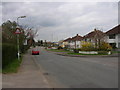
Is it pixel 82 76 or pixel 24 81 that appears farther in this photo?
pixel 82 76

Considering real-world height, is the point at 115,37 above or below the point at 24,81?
above

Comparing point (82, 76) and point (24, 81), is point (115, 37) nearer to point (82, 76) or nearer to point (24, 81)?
point (82, 76)

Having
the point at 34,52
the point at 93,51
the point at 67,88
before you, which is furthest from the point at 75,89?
the point at 34,52

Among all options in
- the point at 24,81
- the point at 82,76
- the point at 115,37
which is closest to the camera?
the point at 24,81

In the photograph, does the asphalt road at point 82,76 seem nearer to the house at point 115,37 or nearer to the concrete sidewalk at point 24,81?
the concrete sidewalk at point 24,81

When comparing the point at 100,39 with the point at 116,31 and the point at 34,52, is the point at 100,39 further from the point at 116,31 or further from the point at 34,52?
the point at 34,52

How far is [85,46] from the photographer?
100ft

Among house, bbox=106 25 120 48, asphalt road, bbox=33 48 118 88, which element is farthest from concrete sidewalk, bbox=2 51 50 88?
house, bbox=106 25 120 48

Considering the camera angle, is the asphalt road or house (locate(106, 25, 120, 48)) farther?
house (locate(106, 25, 120, 48))

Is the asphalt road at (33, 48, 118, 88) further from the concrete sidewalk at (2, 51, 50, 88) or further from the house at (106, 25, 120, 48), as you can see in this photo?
the house at (106, 25, 120, 48)

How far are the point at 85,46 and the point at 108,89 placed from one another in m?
25.0

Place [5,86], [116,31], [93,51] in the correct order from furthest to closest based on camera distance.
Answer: [116,31], [93,51], [5,86]

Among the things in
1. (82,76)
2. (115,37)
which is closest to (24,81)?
(82,76)

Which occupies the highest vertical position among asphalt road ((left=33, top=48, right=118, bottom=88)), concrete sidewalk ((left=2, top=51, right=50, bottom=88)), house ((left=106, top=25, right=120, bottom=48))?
house ((left=106, top=25, right=120, bottom=48))
